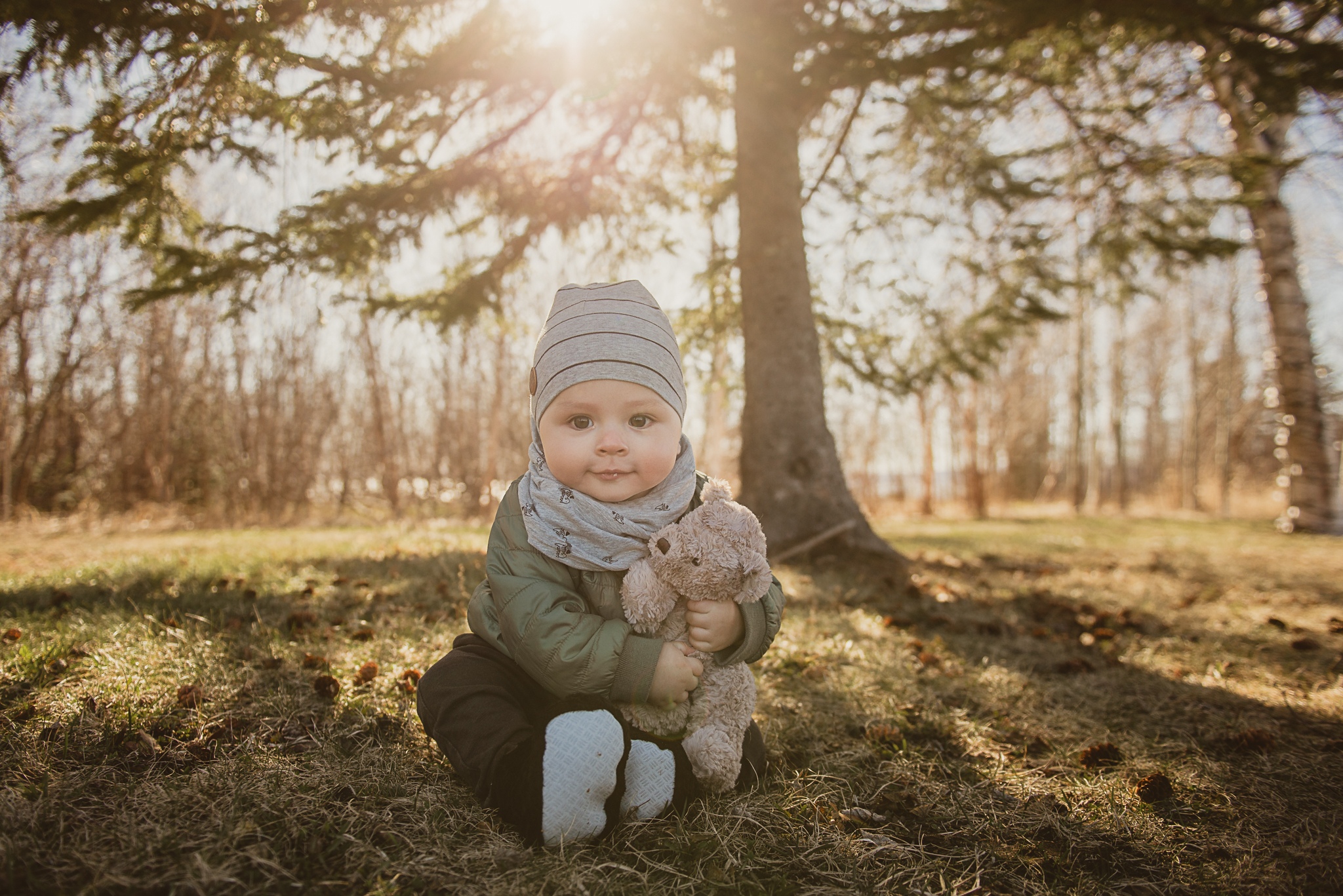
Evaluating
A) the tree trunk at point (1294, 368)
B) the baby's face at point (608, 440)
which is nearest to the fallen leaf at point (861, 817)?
the baby's face at point (608, 440)

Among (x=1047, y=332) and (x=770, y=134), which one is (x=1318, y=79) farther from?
(x=1047, y=332)

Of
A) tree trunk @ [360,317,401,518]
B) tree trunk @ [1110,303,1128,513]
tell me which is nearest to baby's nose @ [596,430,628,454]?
tree trunk @ [360,317,401,518]

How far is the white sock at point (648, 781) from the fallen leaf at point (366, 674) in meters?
1.18

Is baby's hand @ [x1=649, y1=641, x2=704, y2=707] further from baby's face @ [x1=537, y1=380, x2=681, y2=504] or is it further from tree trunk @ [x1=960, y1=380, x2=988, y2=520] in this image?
tree trunk @ [x1=960, y1=380, x2=988, y2=520]

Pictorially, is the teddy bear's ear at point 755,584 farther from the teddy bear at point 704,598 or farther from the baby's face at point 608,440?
the baby's face at point 608,440

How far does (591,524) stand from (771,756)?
97 centimetres

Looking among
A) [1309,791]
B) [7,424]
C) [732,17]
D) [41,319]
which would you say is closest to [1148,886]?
[1309,791]

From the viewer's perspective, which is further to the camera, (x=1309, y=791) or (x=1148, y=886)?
(x=1309, y=791)

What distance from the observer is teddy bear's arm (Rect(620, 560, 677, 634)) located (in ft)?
→ 5.26

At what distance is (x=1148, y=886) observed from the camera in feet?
4.51

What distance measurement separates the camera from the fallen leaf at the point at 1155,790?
5.68 feet

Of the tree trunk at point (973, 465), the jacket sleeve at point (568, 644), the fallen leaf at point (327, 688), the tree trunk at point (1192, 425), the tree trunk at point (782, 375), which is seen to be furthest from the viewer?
the tree trunk at point (1192, 425)

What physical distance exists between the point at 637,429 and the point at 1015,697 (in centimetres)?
195

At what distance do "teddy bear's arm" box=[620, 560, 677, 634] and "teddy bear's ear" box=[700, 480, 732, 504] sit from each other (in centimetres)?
26
